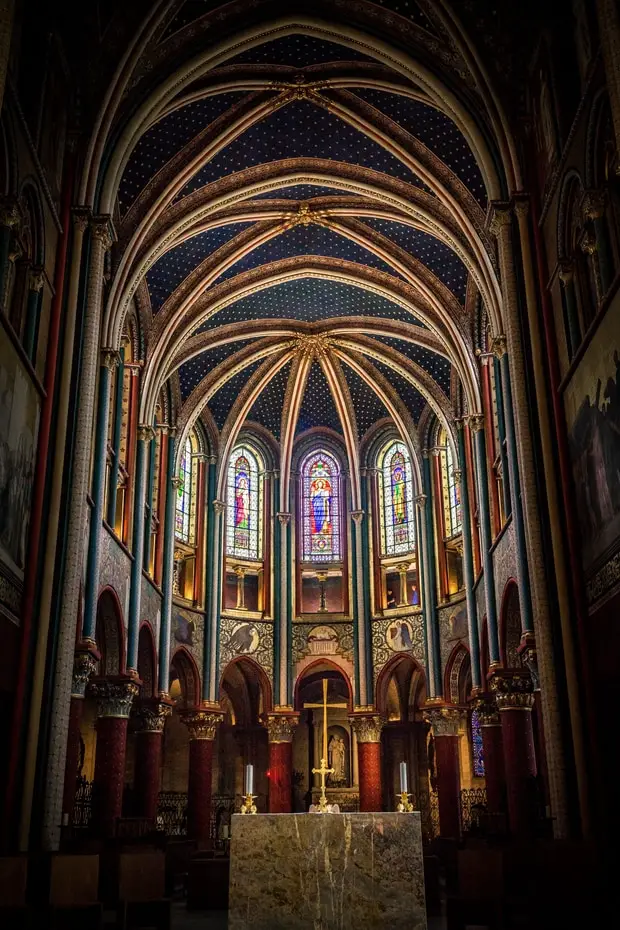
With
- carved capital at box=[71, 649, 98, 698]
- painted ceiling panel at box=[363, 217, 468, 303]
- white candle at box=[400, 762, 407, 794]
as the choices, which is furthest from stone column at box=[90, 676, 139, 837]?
painted ceiling panel at box=[363, 217, 468, 303]

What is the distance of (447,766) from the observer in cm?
2600

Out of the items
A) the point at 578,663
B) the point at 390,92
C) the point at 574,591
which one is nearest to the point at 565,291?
the point at 574,591

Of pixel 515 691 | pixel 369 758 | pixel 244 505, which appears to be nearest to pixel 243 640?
pixel 244 505

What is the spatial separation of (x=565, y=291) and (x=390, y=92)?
700 centimetres

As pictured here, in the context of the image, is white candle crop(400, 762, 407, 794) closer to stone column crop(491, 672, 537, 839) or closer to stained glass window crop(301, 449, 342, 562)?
stone column crop(491, 672, 537, 839)

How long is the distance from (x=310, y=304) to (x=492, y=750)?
12.9 meters

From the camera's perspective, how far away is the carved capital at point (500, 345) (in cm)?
1912

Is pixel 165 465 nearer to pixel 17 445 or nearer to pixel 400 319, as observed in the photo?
pixel 400 319

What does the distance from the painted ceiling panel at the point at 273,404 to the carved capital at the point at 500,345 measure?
11.5 m

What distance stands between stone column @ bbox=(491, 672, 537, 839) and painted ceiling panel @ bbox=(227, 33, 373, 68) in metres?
13.0

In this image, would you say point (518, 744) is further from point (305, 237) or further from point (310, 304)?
point (310, 304)

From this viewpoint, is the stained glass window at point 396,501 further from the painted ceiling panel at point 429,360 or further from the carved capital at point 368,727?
the carved capital at point 368,727

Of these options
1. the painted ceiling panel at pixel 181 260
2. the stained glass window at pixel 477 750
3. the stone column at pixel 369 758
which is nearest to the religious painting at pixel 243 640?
the stone column at pixel 369 758

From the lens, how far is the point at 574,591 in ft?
43.9
